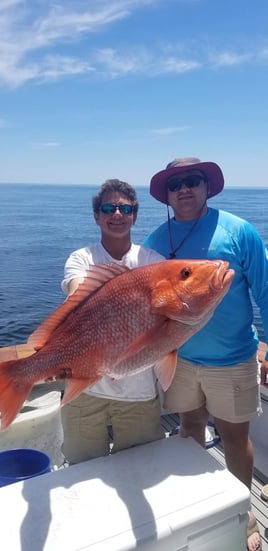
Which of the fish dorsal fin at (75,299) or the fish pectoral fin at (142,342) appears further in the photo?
the fish dorsal fin at (75,299)

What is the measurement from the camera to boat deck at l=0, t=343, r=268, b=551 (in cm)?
353

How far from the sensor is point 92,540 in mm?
2143

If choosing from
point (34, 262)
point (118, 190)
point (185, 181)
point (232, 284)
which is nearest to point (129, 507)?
point (232, 284)

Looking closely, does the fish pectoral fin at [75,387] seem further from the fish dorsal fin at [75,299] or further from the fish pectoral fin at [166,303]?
the fish pectoral fin at [166,303]

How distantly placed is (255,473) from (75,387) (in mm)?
2777

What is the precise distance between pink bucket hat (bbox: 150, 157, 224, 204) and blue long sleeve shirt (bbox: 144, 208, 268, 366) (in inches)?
13.3

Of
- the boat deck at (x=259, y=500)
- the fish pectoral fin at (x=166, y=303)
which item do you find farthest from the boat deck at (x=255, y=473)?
the fish pectoral fin at (x=166, y=303)

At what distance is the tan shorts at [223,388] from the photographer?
3084 mm

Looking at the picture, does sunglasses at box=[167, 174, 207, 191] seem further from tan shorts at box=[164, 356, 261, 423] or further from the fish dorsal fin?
tan shorts at box=[164, 356, 261, 423]

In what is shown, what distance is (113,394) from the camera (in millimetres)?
2822

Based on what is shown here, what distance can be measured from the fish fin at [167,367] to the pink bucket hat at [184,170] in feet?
4.77

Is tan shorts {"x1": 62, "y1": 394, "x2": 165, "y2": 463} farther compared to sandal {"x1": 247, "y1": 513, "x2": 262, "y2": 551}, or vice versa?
sandal {"x1": 247, "y1": 513, "x2": 262, "y2": 551}

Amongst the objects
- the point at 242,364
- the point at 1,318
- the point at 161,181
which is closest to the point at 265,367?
the point at 242,364

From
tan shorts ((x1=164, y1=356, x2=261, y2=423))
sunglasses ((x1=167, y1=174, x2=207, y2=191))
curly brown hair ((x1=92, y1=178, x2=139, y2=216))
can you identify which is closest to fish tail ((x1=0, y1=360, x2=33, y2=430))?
curly brown hair ((x1=92, y1=178, x2=139, y2=216))
